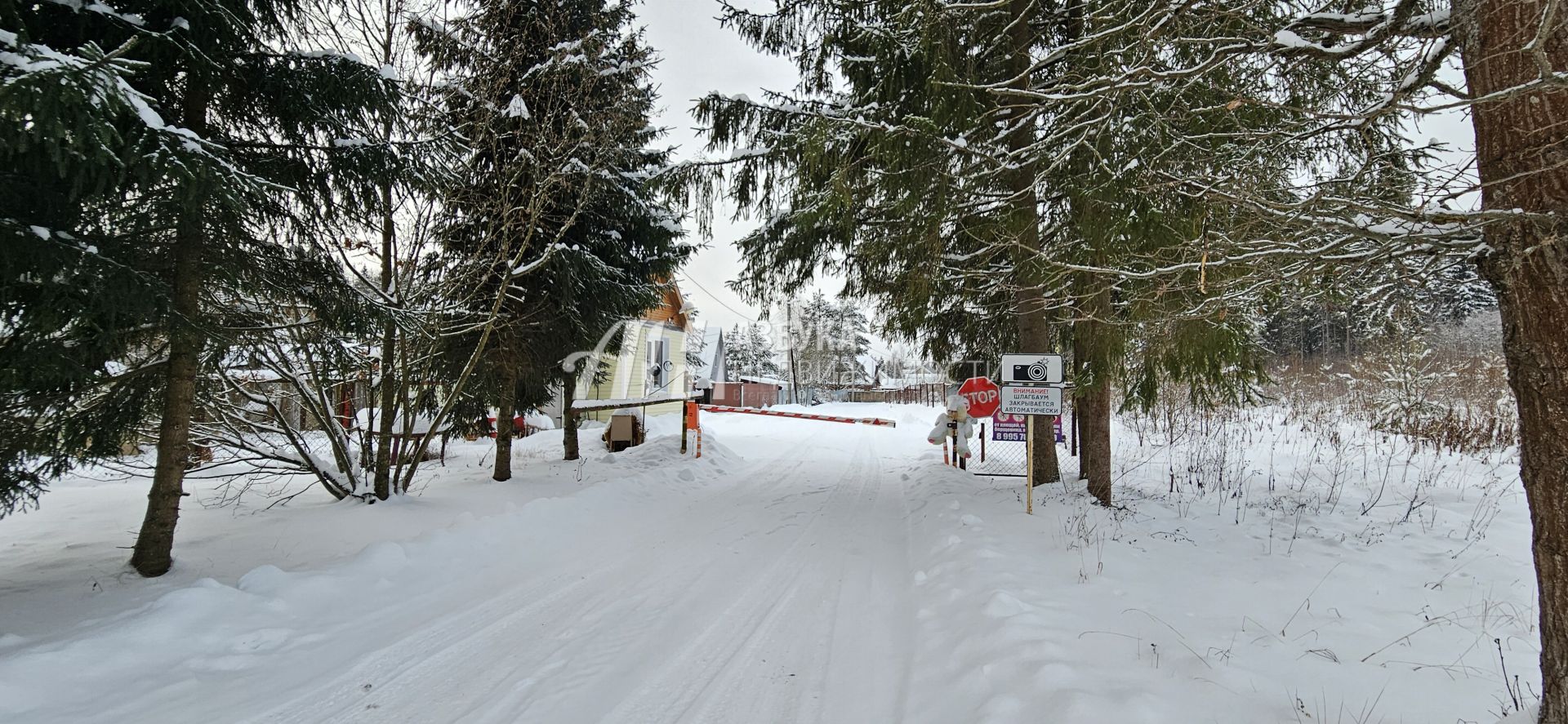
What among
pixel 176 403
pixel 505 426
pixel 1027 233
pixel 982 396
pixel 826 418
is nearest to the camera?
pixel 176 403

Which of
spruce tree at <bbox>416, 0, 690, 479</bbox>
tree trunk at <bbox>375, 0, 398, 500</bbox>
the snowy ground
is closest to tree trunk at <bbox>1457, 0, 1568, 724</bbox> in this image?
the snowy ground

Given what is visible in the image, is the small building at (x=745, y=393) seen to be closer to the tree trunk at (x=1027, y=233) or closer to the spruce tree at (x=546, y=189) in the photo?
the spruce tree at (x=546, y=189)

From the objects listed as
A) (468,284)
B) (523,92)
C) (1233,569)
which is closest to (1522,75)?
(1233,569)

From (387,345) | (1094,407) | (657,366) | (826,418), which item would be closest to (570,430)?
(387,345)

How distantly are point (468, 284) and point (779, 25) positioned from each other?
494 centimetres

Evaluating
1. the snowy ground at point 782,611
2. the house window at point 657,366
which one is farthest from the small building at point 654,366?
the snowy ground at point 782,611

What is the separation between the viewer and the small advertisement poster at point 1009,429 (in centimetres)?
1076

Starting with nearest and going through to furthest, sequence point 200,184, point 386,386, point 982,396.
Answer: point 200,184, point 386,386, point 982,396

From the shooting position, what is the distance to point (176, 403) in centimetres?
438

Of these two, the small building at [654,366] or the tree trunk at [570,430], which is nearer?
the tree trunk at [570,430]

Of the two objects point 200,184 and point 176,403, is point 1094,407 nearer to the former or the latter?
point 200,184

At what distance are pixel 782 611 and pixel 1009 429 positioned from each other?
310 inches

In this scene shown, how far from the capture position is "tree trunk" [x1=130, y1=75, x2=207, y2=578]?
423 cm

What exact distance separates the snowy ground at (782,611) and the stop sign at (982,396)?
2.29 metres
